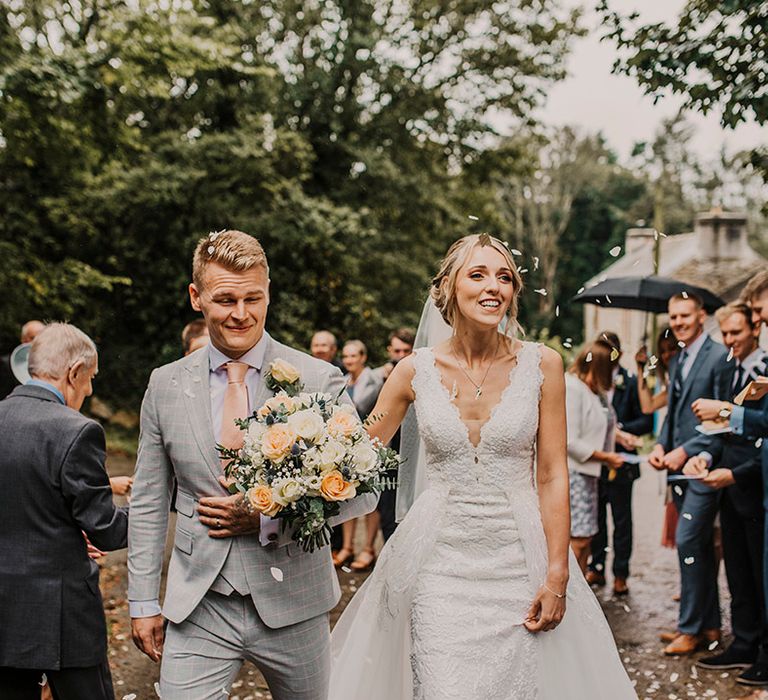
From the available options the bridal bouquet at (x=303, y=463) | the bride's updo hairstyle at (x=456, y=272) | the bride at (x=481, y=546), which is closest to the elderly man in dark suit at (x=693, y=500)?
the bride at (x=481, y=546)

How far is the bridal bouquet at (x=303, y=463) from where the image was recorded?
2928 mm

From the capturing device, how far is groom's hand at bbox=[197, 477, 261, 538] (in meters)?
3.07

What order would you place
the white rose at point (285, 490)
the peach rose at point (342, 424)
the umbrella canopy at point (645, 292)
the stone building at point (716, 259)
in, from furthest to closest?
the stone building at point (716, 259), the umbrella canopy at point (645, 292), the peach rose at point (342, 424), the white rose at point (285, 490)

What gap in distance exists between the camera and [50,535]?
140 inches

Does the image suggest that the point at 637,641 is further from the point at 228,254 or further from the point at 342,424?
the point at 228,254

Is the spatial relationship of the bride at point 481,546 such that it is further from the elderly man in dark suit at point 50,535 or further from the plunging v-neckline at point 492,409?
the elderly man in dark suit at point 50,535

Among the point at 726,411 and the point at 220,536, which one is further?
the point at 726,411

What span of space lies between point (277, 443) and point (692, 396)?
4.67 meters

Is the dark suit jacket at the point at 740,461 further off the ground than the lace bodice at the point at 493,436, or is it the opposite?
the lace bodice at the point at 493,436

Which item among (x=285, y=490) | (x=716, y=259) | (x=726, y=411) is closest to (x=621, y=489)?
(x=726, y=411)

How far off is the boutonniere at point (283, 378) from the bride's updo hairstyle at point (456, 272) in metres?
0.80

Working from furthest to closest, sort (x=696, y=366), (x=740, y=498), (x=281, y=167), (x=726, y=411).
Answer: (x=281, y=167), (x=696, y=366), (x=740, y=498), (x=726, y=411)

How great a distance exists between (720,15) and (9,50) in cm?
854

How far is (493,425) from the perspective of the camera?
3.50 metres
